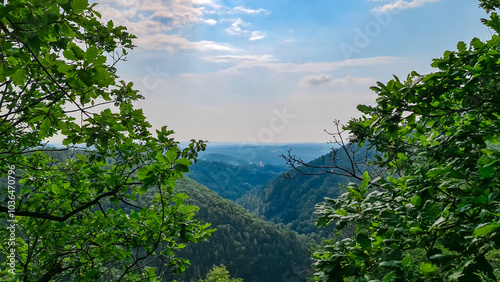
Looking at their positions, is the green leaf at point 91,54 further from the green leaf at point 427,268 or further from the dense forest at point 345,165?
the green leaf at point 427,268

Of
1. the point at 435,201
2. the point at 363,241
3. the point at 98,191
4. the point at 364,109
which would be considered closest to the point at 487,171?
the point at 435,201

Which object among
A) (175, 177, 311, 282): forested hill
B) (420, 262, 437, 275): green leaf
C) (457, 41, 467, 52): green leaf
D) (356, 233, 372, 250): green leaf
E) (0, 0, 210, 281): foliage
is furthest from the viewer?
(175, 177, 311, 282): forested hill

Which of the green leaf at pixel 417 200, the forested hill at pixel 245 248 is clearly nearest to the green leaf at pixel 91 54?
the green leaf at pixel 417 200

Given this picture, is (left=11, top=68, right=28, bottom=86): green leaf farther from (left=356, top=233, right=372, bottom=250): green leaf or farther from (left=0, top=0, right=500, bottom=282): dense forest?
(left=356, top=233, right=372, bottom=250): green leaf

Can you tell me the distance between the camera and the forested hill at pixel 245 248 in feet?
450

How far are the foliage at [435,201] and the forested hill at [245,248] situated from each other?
444ft

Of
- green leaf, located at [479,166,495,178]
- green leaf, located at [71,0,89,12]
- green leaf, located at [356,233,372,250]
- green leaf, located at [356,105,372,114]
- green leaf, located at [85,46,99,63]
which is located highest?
green leaf, located at [71,0,89,12]

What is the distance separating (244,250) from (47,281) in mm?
151068

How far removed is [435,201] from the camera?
2863 mm

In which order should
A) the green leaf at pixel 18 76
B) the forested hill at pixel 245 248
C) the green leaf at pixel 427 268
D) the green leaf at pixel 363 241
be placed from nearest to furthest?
the green leaf at pixel 427 268 → the green leaf at pixel 363 241 → the green leaf at pixel 18 76 → the forested hill at pixel 245 248

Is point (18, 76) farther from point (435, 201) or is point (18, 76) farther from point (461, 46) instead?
point (461, 46)

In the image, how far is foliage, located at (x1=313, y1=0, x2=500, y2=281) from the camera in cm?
220

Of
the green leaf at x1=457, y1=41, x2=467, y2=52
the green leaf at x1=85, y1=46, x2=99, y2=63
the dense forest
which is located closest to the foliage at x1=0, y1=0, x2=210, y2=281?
the dense forest

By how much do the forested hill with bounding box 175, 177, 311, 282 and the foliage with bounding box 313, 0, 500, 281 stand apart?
444 feet
